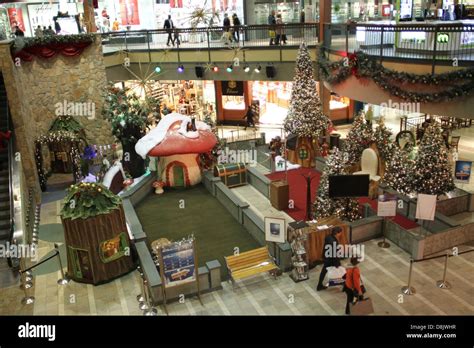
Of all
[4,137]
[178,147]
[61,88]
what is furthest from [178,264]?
[61,88]

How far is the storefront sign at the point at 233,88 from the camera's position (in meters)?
24.2

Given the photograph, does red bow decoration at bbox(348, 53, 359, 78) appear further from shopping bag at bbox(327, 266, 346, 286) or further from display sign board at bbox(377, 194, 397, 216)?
shopping bag at bbox(327, 266, 346, 286)

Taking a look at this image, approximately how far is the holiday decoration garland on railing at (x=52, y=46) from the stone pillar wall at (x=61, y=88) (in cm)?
22

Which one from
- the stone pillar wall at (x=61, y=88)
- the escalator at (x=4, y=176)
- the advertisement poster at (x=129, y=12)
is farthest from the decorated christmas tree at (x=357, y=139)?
the advertisement poster at (x=129, y=12)

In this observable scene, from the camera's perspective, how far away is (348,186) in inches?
425

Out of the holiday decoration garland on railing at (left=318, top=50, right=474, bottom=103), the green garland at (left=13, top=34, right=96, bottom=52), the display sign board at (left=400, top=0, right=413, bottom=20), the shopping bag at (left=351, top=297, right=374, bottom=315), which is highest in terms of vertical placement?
the display sign board at (left=400, top=0, right=413, bottom=20)

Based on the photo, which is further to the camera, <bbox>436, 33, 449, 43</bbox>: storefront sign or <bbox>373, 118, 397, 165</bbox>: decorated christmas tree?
<bbox>373, 118, 397, 165</bbox>: decorated christmas tree

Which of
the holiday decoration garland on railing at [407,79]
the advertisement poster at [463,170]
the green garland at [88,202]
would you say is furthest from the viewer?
the advertisement poster at [463,170]

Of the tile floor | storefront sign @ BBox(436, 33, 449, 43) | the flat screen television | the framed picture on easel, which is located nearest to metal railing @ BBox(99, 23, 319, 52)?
storefront sign @ BBox(436, 33, 449, 43)

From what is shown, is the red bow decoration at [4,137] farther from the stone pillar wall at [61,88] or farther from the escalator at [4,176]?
the stone pillar wall at [61,88]

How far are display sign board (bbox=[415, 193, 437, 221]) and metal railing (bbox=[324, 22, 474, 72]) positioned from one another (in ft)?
12.6

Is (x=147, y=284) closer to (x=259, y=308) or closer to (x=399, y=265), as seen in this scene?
(x=259, y=308)

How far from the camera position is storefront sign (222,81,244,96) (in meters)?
24.2

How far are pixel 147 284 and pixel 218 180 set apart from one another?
231 inches
